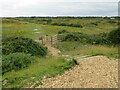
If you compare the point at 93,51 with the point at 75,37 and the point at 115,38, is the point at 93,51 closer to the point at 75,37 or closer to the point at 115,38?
the point at 115,38

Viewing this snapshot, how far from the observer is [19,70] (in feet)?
17.8

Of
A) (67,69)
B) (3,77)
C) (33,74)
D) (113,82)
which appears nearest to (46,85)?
(33,74)

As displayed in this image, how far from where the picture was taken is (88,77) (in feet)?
15.3

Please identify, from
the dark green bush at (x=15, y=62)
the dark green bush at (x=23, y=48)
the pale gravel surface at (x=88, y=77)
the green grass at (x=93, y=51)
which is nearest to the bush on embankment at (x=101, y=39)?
the green grass at (x=93, y=51)

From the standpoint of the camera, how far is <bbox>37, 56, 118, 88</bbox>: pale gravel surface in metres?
4.18

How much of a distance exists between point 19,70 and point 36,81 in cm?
136

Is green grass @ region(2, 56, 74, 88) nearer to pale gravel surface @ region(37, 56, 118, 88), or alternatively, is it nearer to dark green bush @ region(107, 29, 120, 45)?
pale gravel surface @ region(37, 56, 118, 88)

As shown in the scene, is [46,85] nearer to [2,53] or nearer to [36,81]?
[36,81]

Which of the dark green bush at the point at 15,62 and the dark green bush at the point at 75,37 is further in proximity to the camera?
the dark green bush at the point at 75,37

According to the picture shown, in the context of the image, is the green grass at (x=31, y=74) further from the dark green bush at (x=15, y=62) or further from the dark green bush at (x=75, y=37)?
the dark green bush at (x=75, y=37)

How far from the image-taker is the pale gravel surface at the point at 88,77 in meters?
4.18

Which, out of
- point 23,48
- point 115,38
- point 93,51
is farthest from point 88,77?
point 115,38

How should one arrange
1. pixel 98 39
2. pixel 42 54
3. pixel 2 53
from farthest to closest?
pixel 98 39 → pixel 42 54 → pixel 2 53

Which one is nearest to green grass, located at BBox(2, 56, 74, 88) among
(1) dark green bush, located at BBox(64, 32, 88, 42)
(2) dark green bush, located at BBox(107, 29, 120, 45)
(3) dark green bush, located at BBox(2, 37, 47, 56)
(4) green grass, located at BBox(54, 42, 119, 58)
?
(3) dark green bush, located at BBox(2, 37, 47, 56)
